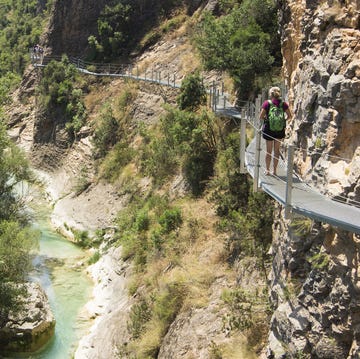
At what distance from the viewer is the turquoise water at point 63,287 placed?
19.0 metres

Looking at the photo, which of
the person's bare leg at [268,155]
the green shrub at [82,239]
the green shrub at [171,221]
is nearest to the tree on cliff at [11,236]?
the green shrub at [82,239]

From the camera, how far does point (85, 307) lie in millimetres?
21328

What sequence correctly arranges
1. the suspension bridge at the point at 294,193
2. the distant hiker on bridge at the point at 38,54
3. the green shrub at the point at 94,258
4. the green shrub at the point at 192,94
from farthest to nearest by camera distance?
1. the distant hiker on bridge at the point at 38,54
2. the green shrub at the point at 94,258
3. the green shrub at the point at 192,94
4. the suspension bridge at the point at 294,193

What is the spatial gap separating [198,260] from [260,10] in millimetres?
11676

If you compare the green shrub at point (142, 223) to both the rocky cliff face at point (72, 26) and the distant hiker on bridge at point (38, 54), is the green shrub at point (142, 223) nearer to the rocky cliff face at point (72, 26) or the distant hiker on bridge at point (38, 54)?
the rocky cliff face at point (72, 26)

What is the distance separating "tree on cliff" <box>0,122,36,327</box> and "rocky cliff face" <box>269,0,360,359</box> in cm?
1115

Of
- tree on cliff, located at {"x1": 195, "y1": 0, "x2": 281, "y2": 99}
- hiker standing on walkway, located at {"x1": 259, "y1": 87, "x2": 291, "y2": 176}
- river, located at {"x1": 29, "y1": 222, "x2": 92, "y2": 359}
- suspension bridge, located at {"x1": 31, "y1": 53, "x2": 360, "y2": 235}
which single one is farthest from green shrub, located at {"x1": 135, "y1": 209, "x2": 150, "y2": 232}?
hiker standing on walkway, located at {"x1": 259, "y1": 87, "x2": 291, "y2": 176}

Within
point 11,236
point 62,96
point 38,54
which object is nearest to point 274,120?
point 11,236

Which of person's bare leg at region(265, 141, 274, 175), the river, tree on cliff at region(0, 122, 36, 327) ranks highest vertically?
person's bare leg at region(265, 141, 274, 175)

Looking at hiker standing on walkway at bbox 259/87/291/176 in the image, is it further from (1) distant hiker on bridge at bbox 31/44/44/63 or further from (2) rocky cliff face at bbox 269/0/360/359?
(1) distant hiker on bridge at bbox 31/44/44/63

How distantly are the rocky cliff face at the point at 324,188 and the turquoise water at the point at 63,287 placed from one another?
10.1m

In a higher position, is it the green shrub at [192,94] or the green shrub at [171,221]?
the green shrub at [192,94]

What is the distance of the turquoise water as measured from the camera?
19.0 meters

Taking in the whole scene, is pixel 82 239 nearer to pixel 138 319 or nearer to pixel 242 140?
pixel 138 319
